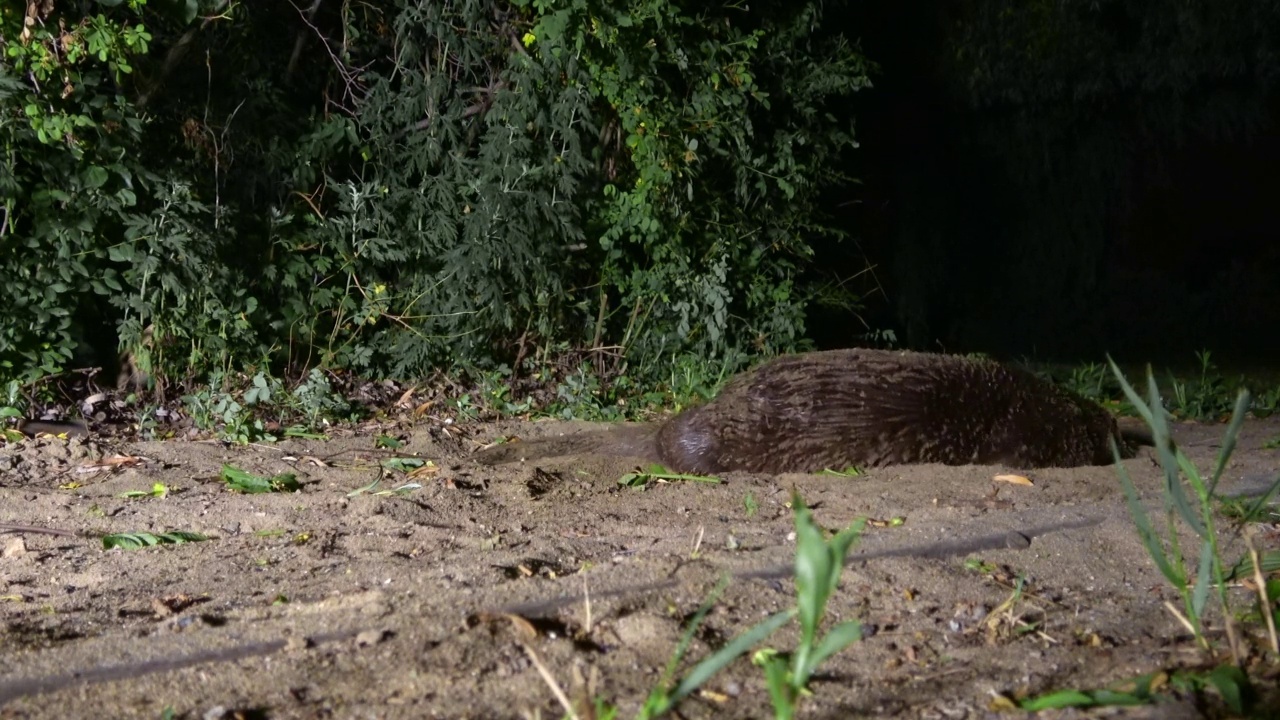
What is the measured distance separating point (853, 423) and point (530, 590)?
2434 millimetres

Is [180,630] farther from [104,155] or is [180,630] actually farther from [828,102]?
[828,102]

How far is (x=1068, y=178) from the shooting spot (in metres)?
10.4

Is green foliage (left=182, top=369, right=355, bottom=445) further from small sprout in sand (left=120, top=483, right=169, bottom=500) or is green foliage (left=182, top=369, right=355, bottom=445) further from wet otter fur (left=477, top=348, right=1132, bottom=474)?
wet otter fur (left=477, top=348, right=1132, bottom=474)

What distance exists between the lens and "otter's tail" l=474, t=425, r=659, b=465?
16.6 ft

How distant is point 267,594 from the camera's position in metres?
2.98

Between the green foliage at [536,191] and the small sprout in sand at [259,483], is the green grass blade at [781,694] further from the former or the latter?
the green foliage at [536,191]

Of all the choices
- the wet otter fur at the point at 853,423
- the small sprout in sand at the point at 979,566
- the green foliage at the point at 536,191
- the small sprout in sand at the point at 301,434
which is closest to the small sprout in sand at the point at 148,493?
the small sprout in sand at the point at 301,434

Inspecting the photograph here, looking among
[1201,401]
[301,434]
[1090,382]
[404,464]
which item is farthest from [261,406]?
[1201,401]


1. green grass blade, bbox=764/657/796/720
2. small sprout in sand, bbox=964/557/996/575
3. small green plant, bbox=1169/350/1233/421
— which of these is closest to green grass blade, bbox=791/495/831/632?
green grass blade, bbox=764/657/796/720

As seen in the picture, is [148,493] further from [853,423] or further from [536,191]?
[536,191]

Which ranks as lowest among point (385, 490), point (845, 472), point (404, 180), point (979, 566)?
point (845, 472)

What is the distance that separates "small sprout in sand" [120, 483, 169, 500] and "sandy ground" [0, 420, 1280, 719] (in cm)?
7

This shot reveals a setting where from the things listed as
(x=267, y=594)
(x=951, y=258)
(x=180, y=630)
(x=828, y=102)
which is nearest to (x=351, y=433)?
(x=267, y=594)

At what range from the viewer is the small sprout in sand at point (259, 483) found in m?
4.42
